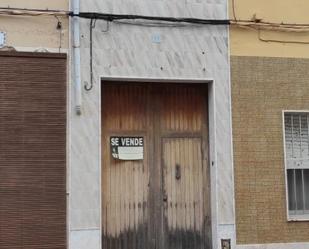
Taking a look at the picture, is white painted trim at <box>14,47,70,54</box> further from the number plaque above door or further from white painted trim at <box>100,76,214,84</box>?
the number plaque above door

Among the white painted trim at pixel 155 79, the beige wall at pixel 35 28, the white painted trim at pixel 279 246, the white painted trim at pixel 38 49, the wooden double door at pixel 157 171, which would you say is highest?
the beige wall at pixel 35 28

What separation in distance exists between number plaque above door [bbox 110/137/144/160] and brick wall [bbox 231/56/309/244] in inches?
61.0

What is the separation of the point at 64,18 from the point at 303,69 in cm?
410

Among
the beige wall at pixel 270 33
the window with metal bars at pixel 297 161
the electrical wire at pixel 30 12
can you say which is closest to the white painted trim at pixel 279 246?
the window with metal bars at pixel 297 161

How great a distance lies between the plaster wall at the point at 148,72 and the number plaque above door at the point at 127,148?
504mm

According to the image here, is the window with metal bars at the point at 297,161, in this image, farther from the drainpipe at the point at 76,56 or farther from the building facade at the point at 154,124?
the drainpipe at the point at 76,56

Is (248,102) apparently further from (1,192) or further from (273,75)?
(1,192)

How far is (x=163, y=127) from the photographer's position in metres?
9.65

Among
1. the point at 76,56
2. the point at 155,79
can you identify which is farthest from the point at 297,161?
the point at 76,56

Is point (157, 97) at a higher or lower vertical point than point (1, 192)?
higher

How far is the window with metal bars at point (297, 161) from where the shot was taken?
9.99m

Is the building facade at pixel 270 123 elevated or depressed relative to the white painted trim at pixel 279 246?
elevated

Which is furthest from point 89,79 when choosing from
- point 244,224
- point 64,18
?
point 244,224

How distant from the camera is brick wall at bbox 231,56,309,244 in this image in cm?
955
